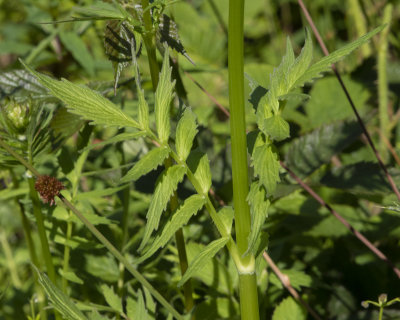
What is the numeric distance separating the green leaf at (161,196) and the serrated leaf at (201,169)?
38 millimetres

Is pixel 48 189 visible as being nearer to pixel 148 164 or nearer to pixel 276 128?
pixel 148 164

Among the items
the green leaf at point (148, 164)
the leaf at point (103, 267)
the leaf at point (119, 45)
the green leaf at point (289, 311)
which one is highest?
the leaf at point (119, 45)

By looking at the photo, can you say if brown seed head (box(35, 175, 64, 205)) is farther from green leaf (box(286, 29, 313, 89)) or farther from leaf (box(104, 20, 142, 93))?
green leaf (box(286, 29, 313, 89))

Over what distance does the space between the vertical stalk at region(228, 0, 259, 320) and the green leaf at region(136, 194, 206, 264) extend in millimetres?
50

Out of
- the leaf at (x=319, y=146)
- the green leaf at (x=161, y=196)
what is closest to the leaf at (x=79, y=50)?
the leaf at (x=319, y=146)

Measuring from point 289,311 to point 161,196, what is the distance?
0.43m

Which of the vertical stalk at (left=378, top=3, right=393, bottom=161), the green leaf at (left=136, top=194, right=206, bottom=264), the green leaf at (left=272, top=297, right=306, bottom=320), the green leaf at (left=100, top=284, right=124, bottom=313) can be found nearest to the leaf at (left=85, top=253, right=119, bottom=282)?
the green leaf at (left=100, top=284, right=124, bottom=313)

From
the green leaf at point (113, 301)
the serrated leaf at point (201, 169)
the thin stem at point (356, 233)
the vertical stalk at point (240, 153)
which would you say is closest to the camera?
the vertical stalk at point (240, 153)

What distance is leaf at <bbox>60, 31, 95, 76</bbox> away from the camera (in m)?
1.63

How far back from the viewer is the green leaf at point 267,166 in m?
0.60

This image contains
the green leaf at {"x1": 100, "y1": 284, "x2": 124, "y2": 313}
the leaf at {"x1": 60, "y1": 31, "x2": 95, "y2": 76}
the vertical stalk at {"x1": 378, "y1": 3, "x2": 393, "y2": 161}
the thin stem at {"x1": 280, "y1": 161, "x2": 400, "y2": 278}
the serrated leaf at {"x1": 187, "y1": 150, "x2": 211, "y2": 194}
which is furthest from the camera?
the leaf at {"x1": 60, "y1": 31, "x2": 95, "y2": 76}

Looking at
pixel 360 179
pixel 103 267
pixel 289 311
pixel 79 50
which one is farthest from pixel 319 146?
pixel 79 50

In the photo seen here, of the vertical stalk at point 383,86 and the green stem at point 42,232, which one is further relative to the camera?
the vertical stalk at point 383,86

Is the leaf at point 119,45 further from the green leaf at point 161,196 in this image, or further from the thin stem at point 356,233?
the thin stem at point 356,233
